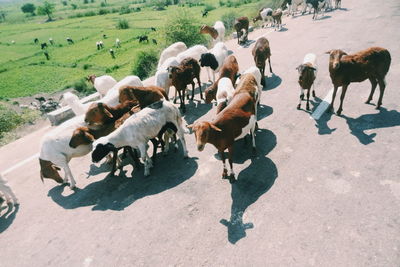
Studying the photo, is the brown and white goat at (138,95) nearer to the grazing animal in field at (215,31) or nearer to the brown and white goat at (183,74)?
the brown and white goat at (183,74)

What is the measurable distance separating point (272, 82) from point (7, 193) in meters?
9.60

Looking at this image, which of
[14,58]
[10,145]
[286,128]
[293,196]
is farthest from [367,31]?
[14,58]

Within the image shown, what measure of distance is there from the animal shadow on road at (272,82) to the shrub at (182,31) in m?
8.68

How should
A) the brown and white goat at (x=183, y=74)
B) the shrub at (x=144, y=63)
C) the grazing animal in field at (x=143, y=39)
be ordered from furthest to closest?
the grazing animal in field at (x=143, y=39) → the shrub at (x=144, y=63) → the brown and white goat at (x=183, y=74)

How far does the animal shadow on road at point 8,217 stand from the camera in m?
7.13

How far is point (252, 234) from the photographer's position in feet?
18.0

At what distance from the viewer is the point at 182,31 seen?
19.0 metres

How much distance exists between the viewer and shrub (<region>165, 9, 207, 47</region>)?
62.8ft

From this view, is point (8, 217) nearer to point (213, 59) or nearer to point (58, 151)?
point (58, 151)

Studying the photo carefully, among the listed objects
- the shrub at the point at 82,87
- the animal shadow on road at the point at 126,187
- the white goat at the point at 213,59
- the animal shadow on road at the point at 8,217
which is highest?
the white goat at the point at 213,59

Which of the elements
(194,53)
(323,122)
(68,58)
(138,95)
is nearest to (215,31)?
(194,53)

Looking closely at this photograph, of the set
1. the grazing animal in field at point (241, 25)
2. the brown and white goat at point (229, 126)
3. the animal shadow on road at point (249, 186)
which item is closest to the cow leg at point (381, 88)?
the animal shadow on road at point (249, 186)

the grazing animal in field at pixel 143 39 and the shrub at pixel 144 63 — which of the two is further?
the grazing animal in field at pixel 143 39

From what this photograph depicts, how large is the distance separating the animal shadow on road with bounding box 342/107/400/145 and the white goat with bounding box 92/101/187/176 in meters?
4.99
